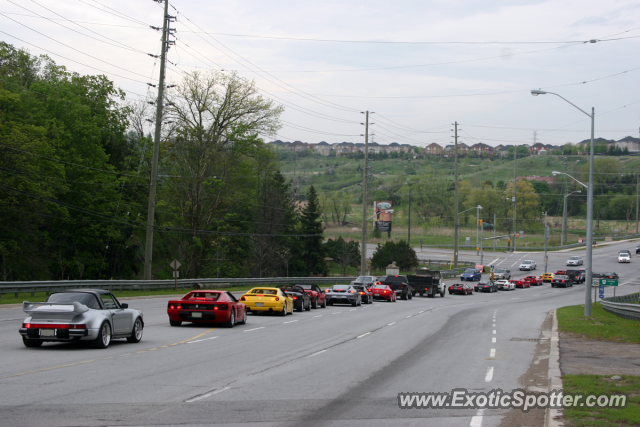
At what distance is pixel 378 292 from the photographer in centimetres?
4606

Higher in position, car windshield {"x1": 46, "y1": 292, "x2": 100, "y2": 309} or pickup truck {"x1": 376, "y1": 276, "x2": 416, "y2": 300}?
car windshield {"x1": 46, "y1": 292, "x2": 100, "y2": 309}

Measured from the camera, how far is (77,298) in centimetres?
1457

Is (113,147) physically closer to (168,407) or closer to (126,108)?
(126,108)

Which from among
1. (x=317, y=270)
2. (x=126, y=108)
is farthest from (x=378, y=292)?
(x=317, y=270)

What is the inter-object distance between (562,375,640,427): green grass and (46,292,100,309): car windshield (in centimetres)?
1014

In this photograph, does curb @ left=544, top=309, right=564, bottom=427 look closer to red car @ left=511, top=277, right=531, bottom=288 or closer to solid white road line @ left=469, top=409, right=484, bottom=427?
solid white road line @ left=469, top=409, right=484, bottom=427

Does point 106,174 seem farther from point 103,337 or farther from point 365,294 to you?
point 103,337

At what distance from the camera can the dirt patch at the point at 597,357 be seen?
516 inches

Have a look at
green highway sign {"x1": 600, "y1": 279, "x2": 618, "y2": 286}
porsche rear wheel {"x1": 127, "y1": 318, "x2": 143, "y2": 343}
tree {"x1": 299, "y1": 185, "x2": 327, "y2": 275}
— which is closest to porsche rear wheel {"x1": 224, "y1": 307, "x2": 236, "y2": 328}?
porsche rear wheel {"x1": 127, "y1": 318, "x2": 143, "y2": 343}

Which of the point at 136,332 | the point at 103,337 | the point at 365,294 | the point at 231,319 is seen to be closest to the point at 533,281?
the point at 365,294

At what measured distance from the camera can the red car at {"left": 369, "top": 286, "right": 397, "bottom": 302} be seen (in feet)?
150

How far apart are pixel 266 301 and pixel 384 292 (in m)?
19.5

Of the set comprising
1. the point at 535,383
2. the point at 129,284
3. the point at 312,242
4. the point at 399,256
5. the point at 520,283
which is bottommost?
the point at 520,283

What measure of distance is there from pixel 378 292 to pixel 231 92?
998 inches
